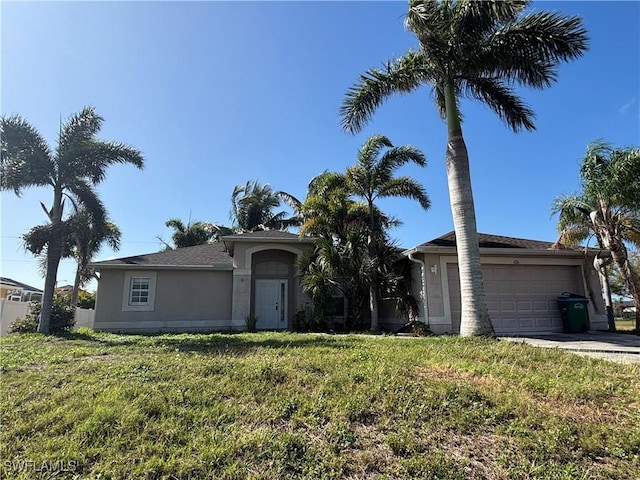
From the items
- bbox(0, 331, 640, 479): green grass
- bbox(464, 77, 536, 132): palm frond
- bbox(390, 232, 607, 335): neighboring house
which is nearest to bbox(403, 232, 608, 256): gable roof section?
bbox(390, 232, 607, 335): neighboring house

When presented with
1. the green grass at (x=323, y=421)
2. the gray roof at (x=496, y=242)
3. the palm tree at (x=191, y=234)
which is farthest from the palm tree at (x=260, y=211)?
the green grass at (x=323, y=421)

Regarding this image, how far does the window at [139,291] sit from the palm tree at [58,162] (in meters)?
2.64

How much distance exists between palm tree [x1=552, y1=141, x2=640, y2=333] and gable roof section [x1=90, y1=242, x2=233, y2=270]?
44.1 ft

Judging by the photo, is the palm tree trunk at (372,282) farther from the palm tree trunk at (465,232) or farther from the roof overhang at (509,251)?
the palm tree trunk at (465,232)

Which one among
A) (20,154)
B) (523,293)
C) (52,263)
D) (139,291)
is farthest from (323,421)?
(20,154)

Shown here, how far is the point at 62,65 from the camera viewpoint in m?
8.82

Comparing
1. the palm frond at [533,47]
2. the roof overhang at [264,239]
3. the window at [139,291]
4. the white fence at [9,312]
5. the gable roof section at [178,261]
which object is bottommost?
the white fence at [9,312]

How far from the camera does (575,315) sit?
40.5 feet

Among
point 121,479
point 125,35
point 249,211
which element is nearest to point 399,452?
point 121,479

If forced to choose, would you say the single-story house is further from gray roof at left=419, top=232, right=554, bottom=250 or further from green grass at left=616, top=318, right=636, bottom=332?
green grass at left=616, top=318, right=636, bottom=332

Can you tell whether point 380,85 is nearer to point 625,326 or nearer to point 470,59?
point 470,59

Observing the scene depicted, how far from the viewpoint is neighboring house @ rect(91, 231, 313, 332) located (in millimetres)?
14547

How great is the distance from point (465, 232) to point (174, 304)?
38.1 ft

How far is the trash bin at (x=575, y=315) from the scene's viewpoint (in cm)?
1228
